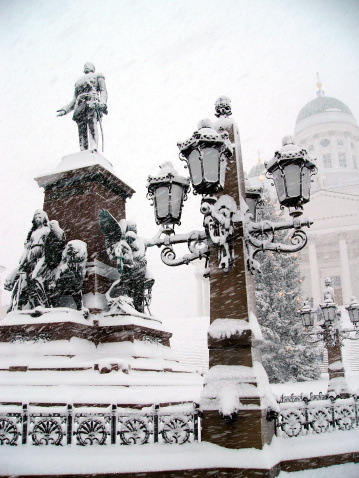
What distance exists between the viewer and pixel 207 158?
482 centimetres

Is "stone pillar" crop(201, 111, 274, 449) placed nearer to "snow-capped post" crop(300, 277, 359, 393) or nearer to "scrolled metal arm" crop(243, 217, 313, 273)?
"scrolled metal arm" crop(243, 217, 313, 273)

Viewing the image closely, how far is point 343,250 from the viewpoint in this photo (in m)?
51.4

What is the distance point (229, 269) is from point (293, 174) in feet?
4.17

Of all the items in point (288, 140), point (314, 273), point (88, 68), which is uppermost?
point (314, 273)

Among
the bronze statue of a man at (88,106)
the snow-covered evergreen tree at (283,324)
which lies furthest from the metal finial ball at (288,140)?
the snow-covered evergreen tree at (283,324)

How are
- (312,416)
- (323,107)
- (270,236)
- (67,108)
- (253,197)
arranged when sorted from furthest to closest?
1. (323,107)
2. (67,108)
3. (253,197)
4. (312,416)
5. (270,236)

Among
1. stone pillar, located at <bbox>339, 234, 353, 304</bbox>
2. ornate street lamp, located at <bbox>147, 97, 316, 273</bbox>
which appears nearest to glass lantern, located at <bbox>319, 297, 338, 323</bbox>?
ornate street lamp, located at <bbox>147, 97, 316, 273</bbox>

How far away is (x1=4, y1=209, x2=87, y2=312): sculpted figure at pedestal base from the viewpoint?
8.60 metres

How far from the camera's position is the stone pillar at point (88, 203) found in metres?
9.15

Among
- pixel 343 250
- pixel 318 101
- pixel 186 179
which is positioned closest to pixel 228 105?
pixel 186 179

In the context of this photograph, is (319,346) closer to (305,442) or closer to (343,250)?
(305,442)

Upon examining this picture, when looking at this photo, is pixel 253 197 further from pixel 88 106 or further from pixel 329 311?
pixel 329 311

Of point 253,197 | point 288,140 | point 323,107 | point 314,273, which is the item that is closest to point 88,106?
point 253,197

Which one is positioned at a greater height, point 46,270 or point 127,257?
point 127,257
